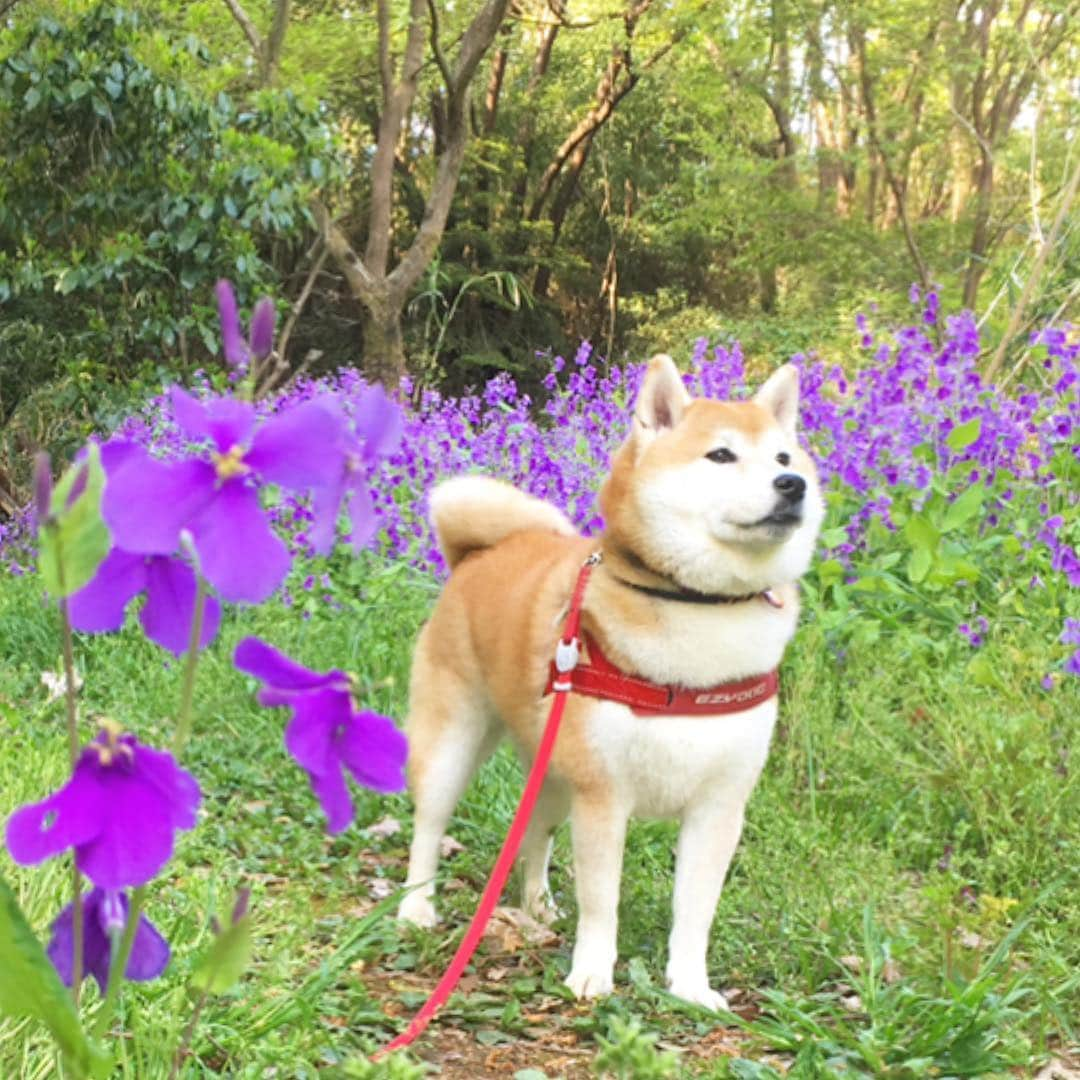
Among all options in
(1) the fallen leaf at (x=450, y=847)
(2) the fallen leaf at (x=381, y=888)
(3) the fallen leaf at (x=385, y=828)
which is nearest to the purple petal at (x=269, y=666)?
(2) the fallen leaf at (x=381, y=888)

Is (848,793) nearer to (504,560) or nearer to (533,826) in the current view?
(533,826)

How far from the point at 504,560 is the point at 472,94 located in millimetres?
15772

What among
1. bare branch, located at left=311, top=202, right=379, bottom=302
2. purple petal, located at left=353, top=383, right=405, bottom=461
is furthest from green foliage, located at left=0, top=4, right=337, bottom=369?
purple petal, located at left=353, top=383, right=405, bottom=461

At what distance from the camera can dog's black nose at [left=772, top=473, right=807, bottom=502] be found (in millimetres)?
2568

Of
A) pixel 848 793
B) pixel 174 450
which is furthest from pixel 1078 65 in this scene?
pixel 848 793

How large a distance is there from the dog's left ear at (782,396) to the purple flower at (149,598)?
218cm

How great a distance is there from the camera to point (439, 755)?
10.2 ft

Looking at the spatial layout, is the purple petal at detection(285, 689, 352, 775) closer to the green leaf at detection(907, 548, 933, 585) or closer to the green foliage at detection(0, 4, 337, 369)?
the green leaf at detection(907, 548, 933, 585)

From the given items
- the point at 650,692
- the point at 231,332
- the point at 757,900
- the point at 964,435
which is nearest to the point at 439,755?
the point at 650,692

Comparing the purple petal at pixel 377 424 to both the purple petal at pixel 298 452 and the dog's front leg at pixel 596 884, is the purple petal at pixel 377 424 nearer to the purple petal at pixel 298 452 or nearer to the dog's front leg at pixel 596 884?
the purple petal at pixel 298 452

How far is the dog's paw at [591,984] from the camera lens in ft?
8.66

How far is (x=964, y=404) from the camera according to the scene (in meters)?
5.11

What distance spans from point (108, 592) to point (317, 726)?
0.52 ft

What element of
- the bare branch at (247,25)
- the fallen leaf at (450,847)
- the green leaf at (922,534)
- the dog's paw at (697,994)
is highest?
the bare branch at (247,25)
